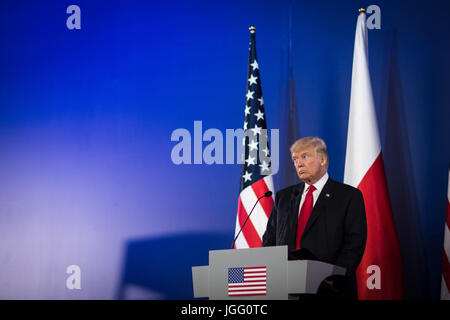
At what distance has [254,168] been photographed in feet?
14.8

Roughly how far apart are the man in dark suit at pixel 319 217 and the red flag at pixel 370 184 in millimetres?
1097

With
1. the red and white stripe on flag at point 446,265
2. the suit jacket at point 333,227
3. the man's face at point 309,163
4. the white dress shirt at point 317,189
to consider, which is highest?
the man's face at point 309,163

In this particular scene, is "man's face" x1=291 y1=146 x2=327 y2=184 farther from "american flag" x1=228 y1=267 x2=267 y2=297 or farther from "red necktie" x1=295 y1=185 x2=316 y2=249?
"american flag" x1=228 y1=267 x2=267 y2=297

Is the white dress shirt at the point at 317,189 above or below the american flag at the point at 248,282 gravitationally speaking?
above

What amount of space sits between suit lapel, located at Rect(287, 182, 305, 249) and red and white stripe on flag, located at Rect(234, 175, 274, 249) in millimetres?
1015

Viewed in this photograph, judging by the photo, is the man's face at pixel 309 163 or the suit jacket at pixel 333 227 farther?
the man's face at pixel 309 163

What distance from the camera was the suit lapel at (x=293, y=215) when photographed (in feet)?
10.5

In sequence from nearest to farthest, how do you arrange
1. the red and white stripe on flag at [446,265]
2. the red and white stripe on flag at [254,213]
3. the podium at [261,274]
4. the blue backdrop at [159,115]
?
the podium at [261,274] < the red and white stripe on flag at [446,265] < the red and white stripe on flag at [254,213] < the blue backdrop at [159,115]

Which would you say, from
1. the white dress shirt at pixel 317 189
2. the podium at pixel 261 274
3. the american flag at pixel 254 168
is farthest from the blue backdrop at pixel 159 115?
the podium at pixel 261 274

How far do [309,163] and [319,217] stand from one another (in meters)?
0.32

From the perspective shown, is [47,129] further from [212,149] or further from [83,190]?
[212,149]

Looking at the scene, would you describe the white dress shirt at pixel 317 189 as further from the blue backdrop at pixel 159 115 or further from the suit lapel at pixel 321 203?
the blue backdrop at pixel 159 115

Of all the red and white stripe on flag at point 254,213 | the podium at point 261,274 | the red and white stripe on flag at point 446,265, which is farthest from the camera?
the red and white stripe on flag at point 254,213

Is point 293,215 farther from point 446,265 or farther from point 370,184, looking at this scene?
point 446,265
